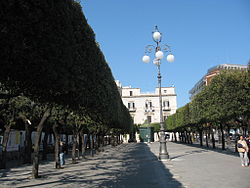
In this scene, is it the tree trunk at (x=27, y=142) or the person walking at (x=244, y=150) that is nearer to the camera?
the person walking at (x=244, y=150)

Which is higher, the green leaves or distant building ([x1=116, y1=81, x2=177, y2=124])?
distant building ([x1=116, y1=81, x2=177, y2=124])

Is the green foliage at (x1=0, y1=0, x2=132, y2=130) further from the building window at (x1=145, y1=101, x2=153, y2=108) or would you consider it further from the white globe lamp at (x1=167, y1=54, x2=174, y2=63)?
the building window at (x1=145, y1=101, x2=153, y2=108)

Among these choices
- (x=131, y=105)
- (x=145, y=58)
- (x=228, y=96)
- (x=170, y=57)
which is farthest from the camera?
(x=131, y=105)

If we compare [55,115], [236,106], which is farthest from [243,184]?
[236,106]

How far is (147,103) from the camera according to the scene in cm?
10181

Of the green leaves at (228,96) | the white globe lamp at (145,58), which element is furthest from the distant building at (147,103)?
the white globe lamp at (145,58)

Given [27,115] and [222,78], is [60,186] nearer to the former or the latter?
[27,115]

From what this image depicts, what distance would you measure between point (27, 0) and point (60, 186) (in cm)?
798

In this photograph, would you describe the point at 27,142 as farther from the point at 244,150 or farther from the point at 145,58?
the point at 244,150

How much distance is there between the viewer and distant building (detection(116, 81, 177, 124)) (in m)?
102

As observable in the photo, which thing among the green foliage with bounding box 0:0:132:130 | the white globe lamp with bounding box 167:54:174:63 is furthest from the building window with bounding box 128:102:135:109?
the green foliage with bounding box 0:0:132:130

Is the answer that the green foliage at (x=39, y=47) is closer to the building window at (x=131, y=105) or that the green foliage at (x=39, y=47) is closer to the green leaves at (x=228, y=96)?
the green leaves at (x=228, y=96)

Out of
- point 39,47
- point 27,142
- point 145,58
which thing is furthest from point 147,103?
point 39,47

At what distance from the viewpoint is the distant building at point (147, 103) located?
10188cm
